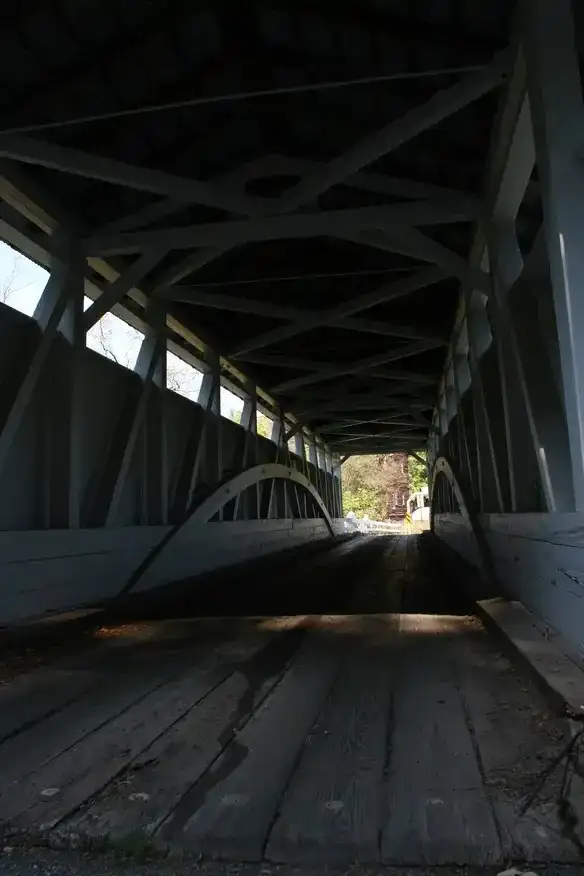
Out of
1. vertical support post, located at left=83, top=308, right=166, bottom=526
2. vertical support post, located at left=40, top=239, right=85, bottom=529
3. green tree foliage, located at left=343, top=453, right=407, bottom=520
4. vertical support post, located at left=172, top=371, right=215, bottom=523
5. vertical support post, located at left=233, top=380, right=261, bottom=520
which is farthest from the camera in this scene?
green tree foliage, located at left=343, top=453, right=407, bottom=520

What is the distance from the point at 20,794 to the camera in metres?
1.59

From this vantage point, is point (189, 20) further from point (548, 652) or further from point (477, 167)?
point (548, 652)

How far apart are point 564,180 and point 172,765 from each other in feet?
8.27

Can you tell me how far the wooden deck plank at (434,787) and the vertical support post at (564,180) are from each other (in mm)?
942

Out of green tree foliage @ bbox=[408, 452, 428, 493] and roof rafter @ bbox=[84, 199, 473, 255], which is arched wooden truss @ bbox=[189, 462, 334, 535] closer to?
roof rafter @ bbox=[84, 199, 473, 255]

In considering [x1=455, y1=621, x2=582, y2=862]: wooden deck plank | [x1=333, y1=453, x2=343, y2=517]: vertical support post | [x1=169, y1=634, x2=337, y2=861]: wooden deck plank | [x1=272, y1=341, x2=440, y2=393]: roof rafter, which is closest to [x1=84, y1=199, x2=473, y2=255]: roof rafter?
[x1=455, y1=621, x2=582, y2=862]: wooden deck plank

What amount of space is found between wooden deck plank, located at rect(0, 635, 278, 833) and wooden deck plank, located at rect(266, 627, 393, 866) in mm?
479

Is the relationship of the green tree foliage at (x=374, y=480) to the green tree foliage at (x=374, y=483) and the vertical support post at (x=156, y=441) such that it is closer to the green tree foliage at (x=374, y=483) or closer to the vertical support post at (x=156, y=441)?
the green tree foliage at (x=374, y=483)

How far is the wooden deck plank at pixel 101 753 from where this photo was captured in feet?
4.96

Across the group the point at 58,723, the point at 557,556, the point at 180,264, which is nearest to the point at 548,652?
the point at 557,556

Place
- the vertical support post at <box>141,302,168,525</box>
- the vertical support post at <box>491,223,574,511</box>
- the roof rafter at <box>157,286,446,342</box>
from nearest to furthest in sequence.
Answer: the vertical support post at <box>491,223,574,511</box> < the vertical support post at <box>141,302,168,525</box> < the roof rafter at <box>157,286,446,342</box>

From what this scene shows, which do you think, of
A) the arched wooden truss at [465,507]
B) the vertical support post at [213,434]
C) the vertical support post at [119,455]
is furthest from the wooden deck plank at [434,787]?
the vertical support post at [213,434]

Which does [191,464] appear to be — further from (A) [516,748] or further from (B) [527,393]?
(A) [516,748]

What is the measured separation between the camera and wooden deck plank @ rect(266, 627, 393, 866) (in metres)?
1.33
